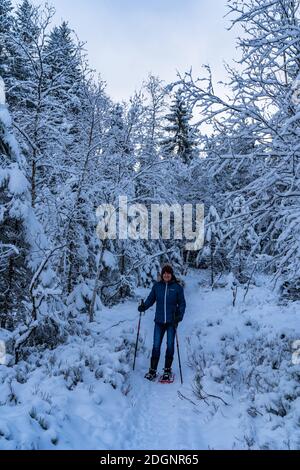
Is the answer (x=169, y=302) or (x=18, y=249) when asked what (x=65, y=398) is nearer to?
(x=169, y=302)

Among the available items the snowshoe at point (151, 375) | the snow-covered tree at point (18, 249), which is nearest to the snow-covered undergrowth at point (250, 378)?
the snowshoe at point (151, 375)

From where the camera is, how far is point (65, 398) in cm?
581

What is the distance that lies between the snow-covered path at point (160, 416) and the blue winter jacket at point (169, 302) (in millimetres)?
1238

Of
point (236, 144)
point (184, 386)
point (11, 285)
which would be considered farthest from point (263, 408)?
point (11, 285)

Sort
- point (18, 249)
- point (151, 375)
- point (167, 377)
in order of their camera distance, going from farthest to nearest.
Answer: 1. point (18, 249)
2. point (151, 375)
3. point (167, 377)

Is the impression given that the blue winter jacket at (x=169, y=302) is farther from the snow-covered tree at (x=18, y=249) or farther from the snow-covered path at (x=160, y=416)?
the snow-covered tree at (x=18, y=249)

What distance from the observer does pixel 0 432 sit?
429 centimetres

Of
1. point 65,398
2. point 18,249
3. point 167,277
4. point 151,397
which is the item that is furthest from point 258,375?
point 18,249

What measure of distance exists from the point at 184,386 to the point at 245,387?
132 cm

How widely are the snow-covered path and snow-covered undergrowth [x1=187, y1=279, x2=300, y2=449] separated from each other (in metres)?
0.25

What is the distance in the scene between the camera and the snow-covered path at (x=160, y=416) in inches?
204

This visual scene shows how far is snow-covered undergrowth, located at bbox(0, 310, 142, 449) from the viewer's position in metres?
4.62

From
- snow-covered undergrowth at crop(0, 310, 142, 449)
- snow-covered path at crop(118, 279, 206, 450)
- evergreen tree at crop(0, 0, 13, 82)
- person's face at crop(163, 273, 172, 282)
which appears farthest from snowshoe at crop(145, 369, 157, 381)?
evergreen tree at crop(0, 0, 13, 82)

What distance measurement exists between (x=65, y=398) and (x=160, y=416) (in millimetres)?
1606
